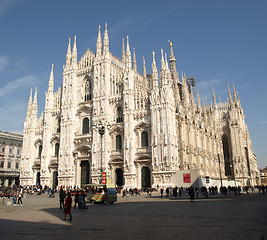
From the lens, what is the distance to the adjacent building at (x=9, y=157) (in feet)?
195

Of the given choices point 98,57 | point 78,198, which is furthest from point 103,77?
point 78,198

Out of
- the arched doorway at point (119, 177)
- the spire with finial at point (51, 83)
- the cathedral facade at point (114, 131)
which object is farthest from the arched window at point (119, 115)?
the spire with finial at point (51, 83)

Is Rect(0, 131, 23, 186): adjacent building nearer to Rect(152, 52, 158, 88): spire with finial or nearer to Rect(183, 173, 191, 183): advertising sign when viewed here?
Rect(152, 52, 158, 88): spire with finial

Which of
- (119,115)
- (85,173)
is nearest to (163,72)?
(119,115)

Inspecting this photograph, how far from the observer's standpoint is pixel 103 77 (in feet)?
144

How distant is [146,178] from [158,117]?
29.0ft

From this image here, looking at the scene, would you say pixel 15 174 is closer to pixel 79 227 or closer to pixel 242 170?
pixel 242 170

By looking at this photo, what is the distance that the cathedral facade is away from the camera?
37.4m

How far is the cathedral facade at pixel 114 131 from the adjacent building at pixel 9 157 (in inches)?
502

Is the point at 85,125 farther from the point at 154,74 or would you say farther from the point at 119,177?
the point at 154,74

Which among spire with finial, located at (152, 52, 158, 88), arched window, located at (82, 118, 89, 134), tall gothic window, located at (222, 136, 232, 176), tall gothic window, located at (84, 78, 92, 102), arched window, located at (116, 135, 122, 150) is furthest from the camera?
tall gothic window, located at (222, 136, 232, 176)

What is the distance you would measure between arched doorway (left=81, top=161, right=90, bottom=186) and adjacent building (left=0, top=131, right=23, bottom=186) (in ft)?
79.2

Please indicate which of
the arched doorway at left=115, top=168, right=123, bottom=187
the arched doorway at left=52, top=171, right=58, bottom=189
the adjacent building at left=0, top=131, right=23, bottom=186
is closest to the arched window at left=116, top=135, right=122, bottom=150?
the arched doorway at left=115, top=168, right=123, bottom=187

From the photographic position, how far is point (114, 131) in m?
41.8
